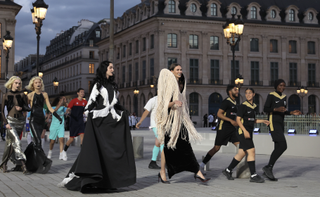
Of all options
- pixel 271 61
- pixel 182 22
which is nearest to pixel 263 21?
pixel 271 61

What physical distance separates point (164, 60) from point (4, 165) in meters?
47.9

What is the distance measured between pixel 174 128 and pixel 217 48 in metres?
52.3

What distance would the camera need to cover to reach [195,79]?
58250mm

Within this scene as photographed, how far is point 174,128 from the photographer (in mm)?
8000

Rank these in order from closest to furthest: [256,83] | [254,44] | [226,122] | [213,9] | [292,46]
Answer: [226,122]
[213,9]
[256,83]
[254,44]
[292,46]

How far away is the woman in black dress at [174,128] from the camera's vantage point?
316 inches

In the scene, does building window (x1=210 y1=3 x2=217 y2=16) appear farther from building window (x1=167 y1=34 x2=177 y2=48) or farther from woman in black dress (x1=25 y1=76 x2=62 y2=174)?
woman in black dress (x1=25 y1=76 x2=62 y2=174)

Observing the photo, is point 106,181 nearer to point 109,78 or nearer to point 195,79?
point 109,78

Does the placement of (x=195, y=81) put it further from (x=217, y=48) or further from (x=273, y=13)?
(x=273, y=13)

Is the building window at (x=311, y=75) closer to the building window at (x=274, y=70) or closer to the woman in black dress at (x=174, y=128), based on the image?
the building window at (x=274, y=70)

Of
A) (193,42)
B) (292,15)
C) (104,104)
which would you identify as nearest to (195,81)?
(193,42)

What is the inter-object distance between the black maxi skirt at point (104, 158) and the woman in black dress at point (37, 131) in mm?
2428

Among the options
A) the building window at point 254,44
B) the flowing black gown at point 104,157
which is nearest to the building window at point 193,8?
the building window at point 254,44

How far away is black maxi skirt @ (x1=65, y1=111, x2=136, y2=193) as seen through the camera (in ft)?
23.8
